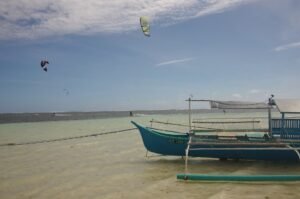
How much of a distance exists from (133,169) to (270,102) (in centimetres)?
510

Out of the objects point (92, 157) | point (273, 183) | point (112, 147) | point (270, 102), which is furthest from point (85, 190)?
point (112, 147)

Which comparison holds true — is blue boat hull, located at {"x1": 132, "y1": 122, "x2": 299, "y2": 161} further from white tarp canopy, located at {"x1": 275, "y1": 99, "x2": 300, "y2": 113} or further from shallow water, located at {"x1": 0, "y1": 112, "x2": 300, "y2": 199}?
white tarp canopy, located at {"x1": 275, "y1": 99, "x2": 300, "y2": 113}

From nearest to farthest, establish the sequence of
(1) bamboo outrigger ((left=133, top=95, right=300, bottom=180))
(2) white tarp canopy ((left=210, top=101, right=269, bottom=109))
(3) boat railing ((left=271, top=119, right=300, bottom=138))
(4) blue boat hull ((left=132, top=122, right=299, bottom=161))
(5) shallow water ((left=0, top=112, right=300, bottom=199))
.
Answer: (5) shallow water ((left=0, top=112, right=300, bottom=199)) < (1) bamboo outrigger ((left=133, top=95, right=300, bottom=180)) < (4) blue boat hull ((left=132, top=122, right=299, bottom=161)) < (3) boat railing ((left=271, top=119, right=300, bottom=138)) < (2) white tarp canopy ((left=210, top=101, right=269, bottom=109))

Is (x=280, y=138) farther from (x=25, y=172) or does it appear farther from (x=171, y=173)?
(x=25, y=172)

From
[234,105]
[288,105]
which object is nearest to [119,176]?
[234,105]

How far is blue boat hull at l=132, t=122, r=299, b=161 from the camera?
11.2 metres

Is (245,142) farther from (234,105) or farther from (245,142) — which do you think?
(234,105)

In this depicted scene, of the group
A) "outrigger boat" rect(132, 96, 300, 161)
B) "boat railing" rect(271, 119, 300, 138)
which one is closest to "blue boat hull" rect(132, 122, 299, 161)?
"outrigger boat" rect(132, 96, 300, 161)

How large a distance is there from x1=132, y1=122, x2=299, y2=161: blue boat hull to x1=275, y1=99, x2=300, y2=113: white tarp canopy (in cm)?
128

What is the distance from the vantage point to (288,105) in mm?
11562

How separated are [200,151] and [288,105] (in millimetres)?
3185

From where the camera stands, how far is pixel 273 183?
882 cm

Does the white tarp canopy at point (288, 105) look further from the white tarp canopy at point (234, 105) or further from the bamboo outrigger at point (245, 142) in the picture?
the white tarp canopy at point (234, 105)

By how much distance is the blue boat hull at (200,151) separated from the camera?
36.9 ft
